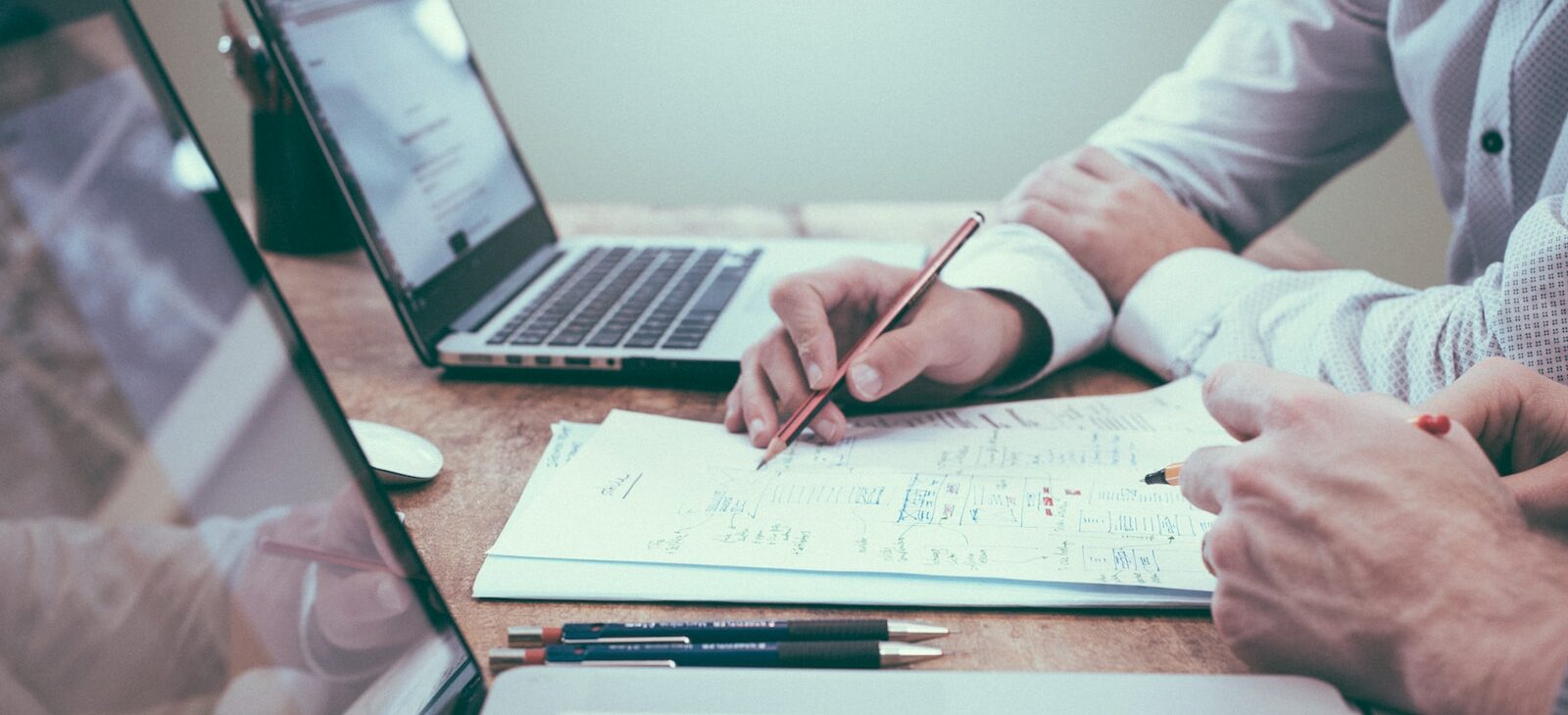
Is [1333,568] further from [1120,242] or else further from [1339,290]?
[1120,242]

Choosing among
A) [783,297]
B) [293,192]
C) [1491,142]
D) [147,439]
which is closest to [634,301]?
[783,297]

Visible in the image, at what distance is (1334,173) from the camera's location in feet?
3.42

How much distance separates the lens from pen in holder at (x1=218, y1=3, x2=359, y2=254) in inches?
39.4

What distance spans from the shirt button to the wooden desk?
222 millimetres

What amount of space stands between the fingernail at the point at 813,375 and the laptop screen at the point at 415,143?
303mm

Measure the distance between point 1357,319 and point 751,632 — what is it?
489 millimetres

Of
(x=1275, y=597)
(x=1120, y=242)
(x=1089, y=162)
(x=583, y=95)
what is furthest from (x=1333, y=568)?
(x=583, y=95)

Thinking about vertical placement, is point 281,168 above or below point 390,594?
above

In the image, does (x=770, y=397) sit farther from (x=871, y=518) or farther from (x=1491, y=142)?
(x=1491, y=142)

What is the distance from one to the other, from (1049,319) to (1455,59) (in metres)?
0.45

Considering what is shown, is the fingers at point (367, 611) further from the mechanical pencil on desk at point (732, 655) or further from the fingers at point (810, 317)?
the fingers at point (810, 317)

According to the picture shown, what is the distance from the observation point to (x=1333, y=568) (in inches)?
15.9

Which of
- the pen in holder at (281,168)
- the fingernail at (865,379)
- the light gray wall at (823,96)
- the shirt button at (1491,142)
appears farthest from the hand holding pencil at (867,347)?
the light gray wall at (823,96)

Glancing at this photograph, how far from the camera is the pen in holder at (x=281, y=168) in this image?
3.28 ft
